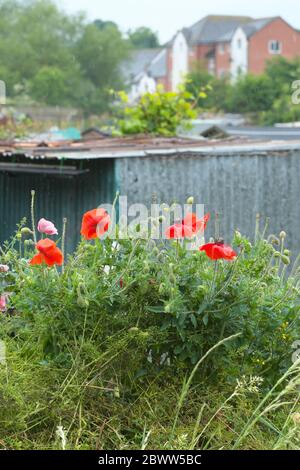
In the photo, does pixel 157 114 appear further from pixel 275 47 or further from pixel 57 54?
pixel 275 47

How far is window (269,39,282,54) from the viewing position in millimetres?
83438

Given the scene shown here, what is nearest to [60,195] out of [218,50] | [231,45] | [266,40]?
[266,40]

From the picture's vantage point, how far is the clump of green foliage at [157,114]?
1600cm

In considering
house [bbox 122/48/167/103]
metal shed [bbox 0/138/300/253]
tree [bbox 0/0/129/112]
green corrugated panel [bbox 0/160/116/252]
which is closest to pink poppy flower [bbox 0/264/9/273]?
metal shed [bbox 0/138/300/253]

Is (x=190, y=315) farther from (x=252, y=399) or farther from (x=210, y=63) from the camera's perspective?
(x=210, y=63)

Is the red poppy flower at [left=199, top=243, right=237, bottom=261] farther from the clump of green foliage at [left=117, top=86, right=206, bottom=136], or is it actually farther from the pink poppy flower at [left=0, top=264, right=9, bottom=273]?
the clump of green foliage at [left=117, top=86, right=206, bottom=136]

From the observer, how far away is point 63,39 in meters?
86.1

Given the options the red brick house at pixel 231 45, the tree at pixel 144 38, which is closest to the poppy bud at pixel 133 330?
the red brick house at pixel 231 45

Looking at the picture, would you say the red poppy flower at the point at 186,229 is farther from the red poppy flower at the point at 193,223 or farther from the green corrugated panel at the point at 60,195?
the green corrugated panel at the point at 60,195

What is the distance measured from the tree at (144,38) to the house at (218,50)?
1473 cm

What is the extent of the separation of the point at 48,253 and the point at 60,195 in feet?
22.9

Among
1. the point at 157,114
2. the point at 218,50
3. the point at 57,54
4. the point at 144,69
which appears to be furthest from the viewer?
the point at 144,69

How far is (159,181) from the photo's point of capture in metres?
10.1
